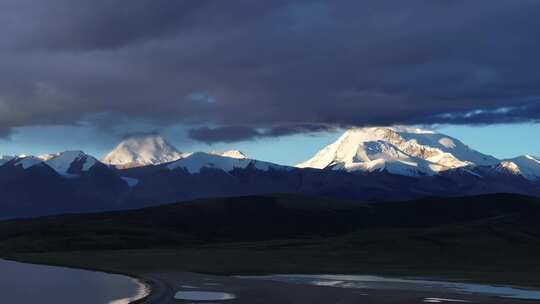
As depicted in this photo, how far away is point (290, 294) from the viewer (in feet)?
297

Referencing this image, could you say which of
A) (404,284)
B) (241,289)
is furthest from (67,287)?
(404,284)

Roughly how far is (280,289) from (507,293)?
24382 mm

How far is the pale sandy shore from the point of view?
3260 inches

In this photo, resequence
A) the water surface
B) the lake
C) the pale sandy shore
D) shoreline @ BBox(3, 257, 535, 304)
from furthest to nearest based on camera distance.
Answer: the water surface < the lake < shoreline @ BBox(3, 257, 535, 304) < the pale sandy shore

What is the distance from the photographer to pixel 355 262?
554 ft

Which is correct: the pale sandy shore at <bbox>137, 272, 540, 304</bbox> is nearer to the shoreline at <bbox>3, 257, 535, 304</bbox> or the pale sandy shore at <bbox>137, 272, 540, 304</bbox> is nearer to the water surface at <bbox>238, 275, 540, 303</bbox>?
the shoreline at <bbox>3, 257, 535, 304</bbox>

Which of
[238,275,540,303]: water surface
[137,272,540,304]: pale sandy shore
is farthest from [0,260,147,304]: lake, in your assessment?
[238,275,540,303]: water surface

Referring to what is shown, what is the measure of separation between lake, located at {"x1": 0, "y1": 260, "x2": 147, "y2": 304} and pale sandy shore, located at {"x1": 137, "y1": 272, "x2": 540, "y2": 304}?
3.16 metres

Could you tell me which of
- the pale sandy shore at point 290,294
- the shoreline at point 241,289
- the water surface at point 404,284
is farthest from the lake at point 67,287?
the water surface at point 404,284

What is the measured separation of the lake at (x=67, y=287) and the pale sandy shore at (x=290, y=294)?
3.16 meters

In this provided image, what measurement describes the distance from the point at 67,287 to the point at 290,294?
28.7m

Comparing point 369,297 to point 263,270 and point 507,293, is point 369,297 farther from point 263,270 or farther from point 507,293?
point 263,270

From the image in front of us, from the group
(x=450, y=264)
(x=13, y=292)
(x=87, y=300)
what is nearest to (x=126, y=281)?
(x=13, y=292)

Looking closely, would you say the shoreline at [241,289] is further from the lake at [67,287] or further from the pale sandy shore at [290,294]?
the lake at [67,287]
